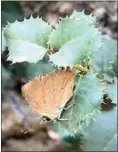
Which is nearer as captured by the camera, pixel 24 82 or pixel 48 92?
pixel 48 92

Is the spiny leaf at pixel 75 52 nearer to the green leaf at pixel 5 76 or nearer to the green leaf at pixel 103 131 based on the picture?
the green leaf at pixel 103 131

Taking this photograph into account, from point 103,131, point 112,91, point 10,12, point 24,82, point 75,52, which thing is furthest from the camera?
point 24,82

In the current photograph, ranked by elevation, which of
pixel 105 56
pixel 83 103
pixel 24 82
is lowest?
pixel 83 103

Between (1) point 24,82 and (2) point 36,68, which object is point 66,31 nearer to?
(2) point 36,68

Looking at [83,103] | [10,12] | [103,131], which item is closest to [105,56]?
[103,131]

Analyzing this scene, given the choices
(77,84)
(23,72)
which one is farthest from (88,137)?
(77,84)

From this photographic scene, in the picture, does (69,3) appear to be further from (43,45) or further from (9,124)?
(43,45)
